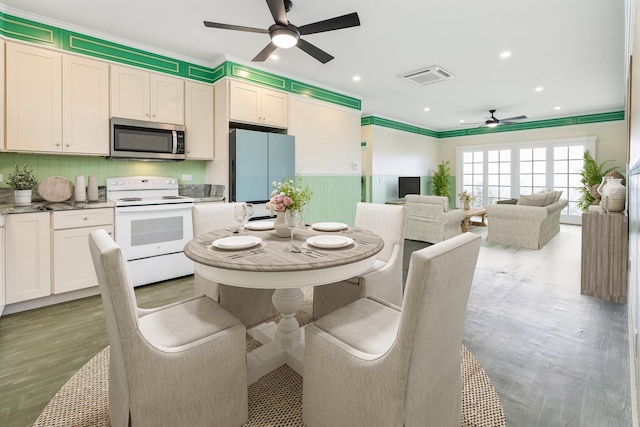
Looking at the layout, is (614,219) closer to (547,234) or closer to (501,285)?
(501,285)

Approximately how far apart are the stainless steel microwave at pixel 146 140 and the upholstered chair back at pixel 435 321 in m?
3.43

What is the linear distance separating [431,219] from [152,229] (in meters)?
4.16

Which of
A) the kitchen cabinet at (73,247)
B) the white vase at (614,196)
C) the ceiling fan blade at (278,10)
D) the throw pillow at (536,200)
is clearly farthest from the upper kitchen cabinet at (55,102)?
the throw pillow at (536,200)

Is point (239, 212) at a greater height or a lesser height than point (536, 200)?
lesser

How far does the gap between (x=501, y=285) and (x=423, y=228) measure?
2.21 meters

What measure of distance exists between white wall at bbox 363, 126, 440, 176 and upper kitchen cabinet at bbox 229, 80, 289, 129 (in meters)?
3.40

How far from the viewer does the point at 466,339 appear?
2.24 meters

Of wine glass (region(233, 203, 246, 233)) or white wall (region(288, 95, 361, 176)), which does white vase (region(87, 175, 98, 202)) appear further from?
white wall (region(288, 95, 361, 176))

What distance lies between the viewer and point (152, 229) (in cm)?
333

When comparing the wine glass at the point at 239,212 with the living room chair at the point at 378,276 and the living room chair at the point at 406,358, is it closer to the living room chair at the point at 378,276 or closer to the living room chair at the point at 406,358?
the living room chair at the point at 378,276

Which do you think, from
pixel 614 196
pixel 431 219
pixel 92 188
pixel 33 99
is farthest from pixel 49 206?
pixel 614 196

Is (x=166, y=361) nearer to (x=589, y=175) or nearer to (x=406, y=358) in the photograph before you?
(x=406, y=358)

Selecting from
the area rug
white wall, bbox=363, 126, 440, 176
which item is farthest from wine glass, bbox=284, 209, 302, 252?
white wall, bbox=363, 126, 440, 176

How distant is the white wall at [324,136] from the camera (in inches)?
181
